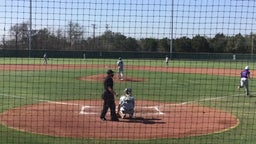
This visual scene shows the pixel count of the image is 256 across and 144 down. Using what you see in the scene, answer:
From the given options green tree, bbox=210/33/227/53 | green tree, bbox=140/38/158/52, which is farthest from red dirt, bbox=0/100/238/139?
green tree, bbox=210/33/227/53

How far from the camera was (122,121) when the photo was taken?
1240 cm

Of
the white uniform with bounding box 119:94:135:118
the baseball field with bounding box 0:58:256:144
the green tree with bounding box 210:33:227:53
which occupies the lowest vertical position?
the baseball field with bounding box 0:58:256:144

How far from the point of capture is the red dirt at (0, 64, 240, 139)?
432 inches

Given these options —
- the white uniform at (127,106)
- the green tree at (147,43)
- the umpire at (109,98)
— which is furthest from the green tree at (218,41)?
the umpire at (109,98)

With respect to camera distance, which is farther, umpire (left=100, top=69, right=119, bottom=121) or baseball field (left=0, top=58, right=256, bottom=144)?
umpire (left=100, top=69, right=119, bottom=121)

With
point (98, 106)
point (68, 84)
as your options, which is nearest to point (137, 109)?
point (98, 106)

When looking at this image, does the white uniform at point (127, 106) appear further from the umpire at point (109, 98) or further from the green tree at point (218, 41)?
the green tree at point (218, 41)

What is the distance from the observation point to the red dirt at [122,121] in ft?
36.0

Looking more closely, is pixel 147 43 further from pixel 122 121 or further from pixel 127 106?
pixel 122 121

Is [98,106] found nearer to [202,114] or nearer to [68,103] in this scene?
[68,103]

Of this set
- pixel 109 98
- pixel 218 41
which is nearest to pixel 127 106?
pixel 109 98

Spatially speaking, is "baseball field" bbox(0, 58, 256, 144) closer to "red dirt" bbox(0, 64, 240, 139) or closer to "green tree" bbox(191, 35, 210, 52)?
"red dirt" bbox(0, 64, 240, 139)

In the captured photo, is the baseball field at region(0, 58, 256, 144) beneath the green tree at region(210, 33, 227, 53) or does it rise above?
beneath

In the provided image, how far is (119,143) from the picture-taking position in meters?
9.96
